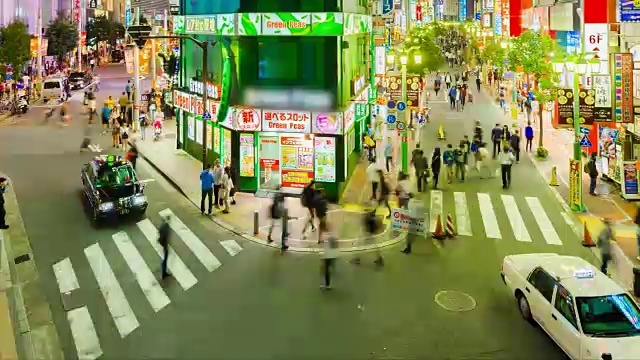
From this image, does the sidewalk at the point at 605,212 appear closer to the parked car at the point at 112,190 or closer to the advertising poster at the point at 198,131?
the parked car at the point at 112,190

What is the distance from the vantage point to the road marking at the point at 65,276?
578 inches

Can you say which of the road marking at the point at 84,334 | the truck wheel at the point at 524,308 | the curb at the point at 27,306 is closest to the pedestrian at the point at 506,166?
the truck wheel at the point at 524,308

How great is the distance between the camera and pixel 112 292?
1443cm

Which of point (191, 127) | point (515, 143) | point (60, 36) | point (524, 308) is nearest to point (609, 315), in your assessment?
point (524, 308)

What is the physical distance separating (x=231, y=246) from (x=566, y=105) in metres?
13.9

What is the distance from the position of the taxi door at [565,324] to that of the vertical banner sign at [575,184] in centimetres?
1118

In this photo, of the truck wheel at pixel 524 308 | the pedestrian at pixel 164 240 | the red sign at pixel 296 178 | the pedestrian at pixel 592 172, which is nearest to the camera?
the truck wheel at pixel 524 308

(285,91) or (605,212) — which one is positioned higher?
(285,91)

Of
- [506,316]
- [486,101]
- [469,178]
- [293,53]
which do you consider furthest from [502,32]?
[506,316]

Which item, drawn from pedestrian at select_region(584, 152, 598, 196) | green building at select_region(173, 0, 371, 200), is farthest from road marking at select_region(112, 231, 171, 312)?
pedestrian at select_region(584, 152, 598, 196)

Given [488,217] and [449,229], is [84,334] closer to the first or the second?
[449,229]

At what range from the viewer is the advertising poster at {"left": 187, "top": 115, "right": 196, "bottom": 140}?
3088cm

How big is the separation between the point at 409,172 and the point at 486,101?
1233 inches

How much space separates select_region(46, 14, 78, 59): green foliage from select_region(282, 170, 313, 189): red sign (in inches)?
2285
